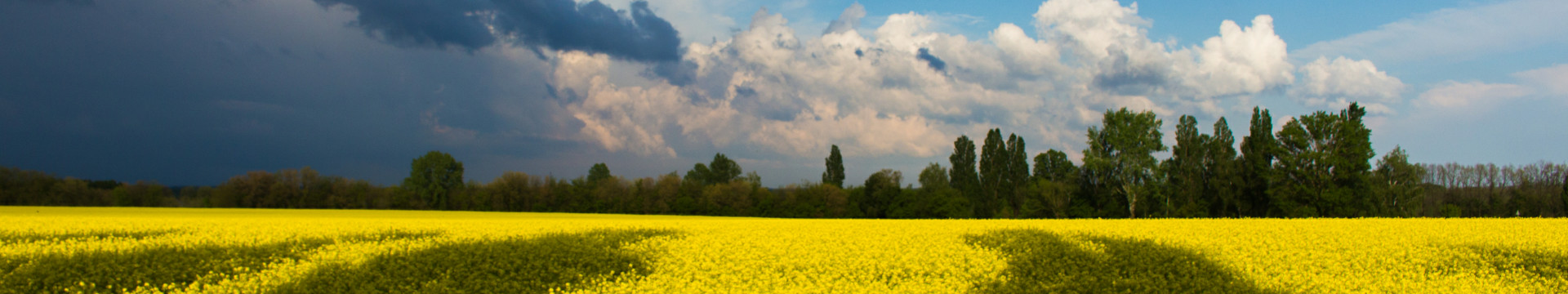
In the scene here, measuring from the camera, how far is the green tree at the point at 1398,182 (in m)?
61.4

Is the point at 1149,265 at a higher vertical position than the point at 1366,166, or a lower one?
lower

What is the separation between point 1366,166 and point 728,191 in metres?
55.6

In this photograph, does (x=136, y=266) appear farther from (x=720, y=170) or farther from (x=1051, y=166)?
(x=720, y=170)

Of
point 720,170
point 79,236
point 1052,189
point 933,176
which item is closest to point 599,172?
point 720,170

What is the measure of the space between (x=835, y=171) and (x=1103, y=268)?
77635 millimetres

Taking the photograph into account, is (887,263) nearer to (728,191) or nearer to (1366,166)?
(1366,166)

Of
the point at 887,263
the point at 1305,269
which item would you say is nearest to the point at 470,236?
the point at 887,263

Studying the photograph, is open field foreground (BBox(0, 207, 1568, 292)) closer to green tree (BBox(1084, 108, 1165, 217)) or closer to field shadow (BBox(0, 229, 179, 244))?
field shadow (BBox(0, 229, 179, 244))

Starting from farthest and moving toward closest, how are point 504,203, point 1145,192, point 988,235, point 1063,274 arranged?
1. point 504,203
2. point 1145,192
3. point 988,235
4. point 1063,274

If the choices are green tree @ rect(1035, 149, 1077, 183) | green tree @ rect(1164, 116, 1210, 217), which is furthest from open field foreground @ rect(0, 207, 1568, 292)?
green tree @ rect(1035, 149, 1077, 183)

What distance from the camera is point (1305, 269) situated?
15359 mm

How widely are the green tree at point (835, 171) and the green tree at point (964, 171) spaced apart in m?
15.7

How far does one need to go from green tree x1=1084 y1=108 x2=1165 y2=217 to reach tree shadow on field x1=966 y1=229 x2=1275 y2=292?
48.8 meters

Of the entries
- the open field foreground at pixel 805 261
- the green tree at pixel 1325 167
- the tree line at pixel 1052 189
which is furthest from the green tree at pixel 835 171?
the open field foreground at pixel 805 261
